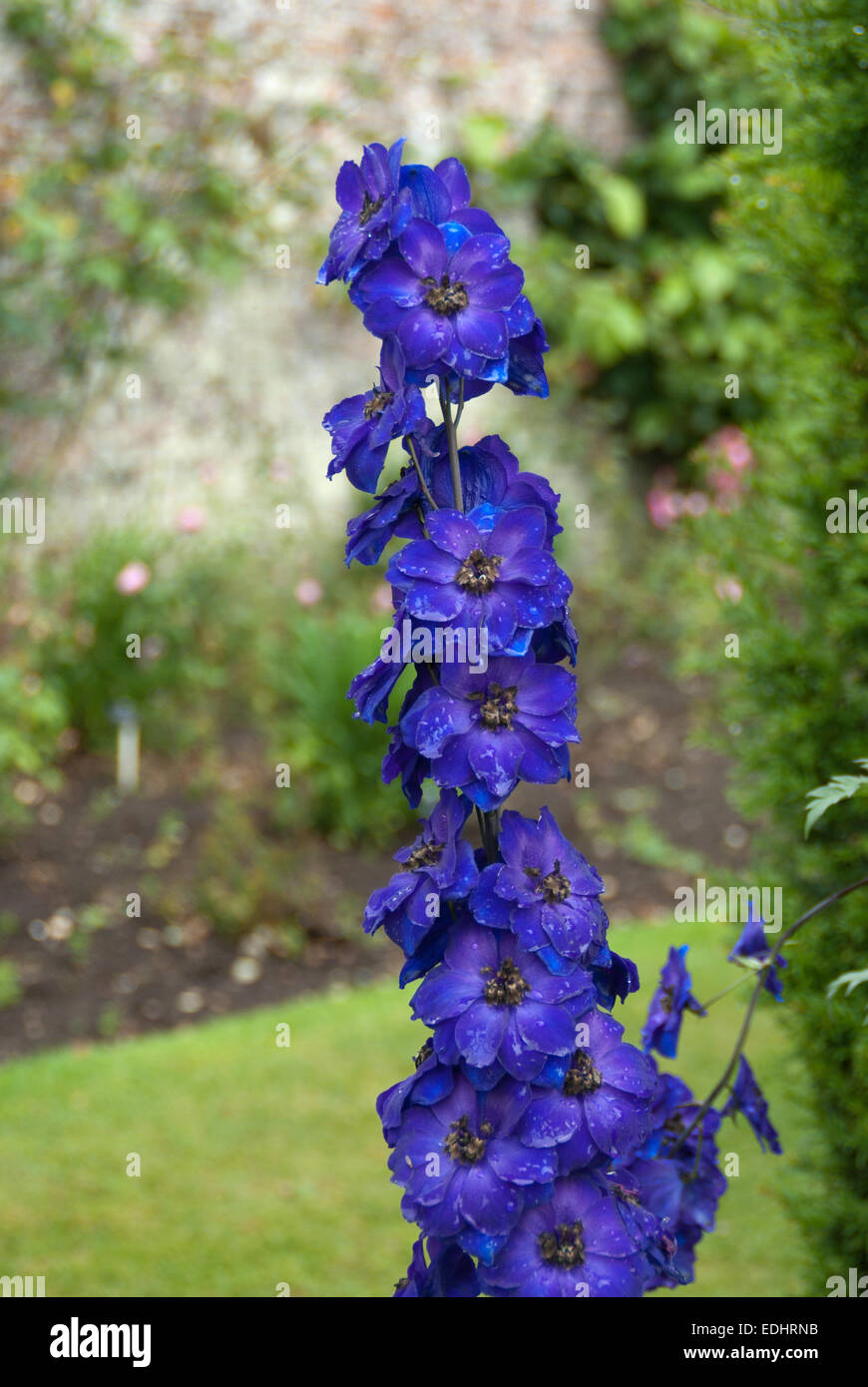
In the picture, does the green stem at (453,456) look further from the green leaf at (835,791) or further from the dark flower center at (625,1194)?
the dark flower center at (625,1194)

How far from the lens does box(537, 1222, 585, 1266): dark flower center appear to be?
121cm

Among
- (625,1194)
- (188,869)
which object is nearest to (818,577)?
(625,1194)

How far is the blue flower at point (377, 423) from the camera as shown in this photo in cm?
125

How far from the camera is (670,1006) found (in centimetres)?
159

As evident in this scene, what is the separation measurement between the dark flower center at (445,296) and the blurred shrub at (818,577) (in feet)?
3.61

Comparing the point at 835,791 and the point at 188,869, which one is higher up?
the point at 188,869

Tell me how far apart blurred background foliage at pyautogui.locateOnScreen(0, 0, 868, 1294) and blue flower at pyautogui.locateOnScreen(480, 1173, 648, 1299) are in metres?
0.88

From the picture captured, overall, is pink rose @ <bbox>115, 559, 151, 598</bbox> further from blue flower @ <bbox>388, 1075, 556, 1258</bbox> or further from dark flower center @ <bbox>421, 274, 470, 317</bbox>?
blue flower @ <bbox>388, 1075, 556, 1258</bbox>

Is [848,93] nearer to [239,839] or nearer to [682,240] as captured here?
[239,839]

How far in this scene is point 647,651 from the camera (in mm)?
7227

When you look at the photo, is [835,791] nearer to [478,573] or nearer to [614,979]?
[614,979]

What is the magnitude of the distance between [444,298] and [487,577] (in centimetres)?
26

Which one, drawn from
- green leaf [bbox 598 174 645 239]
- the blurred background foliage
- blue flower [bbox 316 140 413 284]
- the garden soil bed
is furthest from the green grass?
green leaf [bbox 598 174 645 239]
